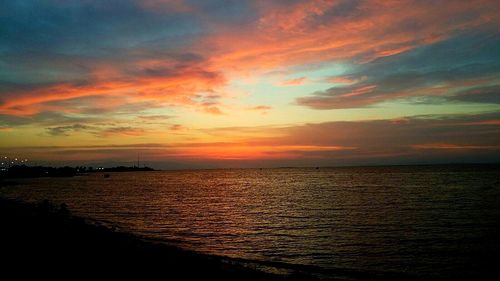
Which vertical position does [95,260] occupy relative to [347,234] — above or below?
above

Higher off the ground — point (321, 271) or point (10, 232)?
point (10, 232)

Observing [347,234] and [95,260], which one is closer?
[95,260]

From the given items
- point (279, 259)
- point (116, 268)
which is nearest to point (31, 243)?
point (116, 268)

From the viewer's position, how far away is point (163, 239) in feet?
111

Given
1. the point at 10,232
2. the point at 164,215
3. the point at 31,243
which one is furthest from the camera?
the point at 164,215

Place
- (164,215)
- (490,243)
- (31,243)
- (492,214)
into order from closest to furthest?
(31,243)
(490,243)
(492,214)
(164,215)

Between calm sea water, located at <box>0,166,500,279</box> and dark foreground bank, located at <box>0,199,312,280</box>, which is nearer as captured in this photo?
dark foreground bank, located at <box>0,199,312,280</box>

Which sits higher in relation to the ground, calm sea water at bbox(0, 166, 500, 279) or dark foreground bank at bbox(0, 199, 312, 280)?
dark foreground bank at bbox(0, 199, 312, 280)

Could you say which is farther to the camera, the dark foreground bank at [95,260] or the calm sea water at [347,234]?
the calm sea water at [347,234]

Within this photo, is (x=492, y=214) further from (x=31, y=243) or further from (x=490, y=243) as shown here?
(x=31, y=243)

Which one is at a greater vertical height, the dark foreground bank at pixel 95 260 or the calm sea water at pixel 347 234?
the dark foreground bank at pixel 95 260

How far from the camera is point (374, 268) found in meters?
23.0

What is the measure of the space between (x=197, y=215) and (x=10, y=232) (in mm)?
26747

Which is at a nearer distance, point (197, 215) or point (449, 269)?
point (449, 269)
